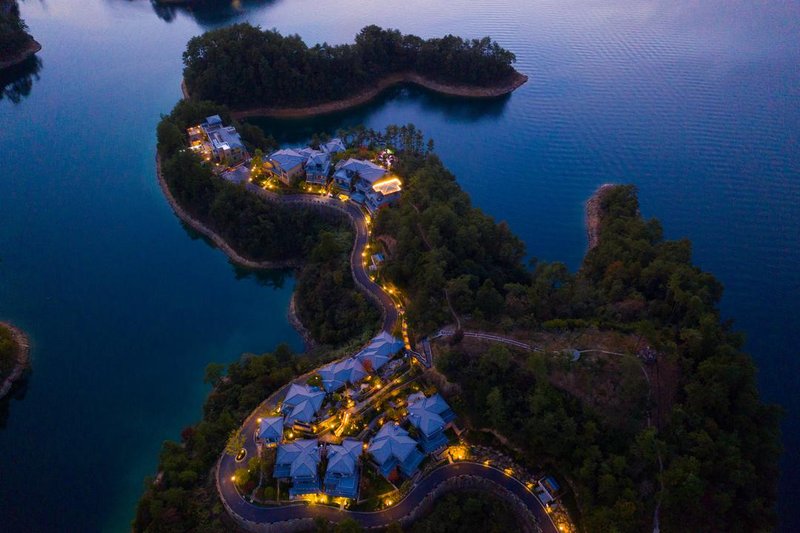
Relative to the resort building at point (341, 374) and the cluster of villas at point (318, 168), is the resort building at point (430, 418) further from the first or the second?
the cluster of villas at point (318, 168)

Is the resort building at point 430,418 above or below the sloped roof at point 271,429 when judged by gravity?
above

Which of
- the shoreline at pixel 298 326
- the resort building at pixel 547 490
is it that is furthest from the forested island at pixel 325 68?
the resort building at pixel 547 490

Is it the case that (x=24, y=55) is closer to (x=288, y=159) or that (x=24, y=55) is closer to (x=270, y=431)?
(x=288, y=159)

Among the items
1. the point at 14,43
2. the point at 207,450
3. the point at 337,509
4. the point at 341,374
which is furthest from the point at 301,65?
the point at 337,509

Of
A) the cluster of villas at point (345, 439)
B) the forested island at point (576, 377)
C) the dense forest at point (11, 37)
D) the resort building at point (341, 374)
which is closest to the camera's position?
the forested island at point (576, 377)

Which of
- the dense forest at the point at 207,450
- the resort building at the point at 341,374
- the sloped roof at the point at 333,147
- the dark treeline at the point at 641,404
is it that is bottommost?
the dense forest at the point at 207,450

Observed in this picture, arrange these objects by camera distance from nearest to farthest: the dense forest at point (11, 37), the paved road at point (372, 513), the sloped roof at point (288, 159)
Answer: the paved road at point (372, 513), the sloped roof at point (288, 159), the dense forest at point (11, 37)

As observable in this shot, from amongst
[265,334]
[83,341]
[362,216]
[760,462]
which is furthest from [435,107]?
[760,462]
